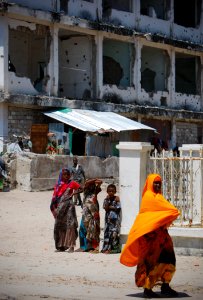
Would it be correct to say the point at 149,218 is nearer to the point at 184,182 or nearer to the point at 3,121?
the point at 184,182

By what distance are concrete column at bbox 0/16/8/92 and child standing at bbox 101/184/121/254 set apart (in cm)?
1444

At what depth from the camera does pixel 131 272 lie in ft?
36.2

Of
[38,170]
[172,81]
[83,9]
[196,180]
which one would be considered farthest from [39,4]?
[196,180]

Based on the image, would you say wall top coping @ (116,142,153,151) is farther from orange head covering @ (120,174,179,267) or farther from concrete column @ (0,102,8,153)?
concrete column @ (0,102,8,153)

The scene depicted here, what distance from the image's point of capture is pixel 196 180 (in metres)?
12.5

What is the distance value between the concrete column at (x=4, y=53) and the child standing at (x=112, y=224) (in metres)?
14.4

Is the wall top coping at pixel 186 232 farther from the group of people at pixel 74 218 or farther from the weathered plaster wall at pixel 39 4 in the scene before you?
the weathered plaster wall at pixel 39 4

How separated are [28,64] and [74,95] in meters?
2.07

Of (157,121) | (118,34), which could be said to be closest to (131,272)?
(118,34)

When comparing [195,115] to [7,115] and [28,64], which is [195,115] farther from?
[7,115]

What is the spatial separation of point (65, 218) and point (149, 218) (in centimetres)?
434

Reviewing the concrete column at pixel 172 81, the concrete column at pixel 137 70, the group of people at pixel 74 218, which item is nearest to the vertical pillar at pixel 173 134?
the concrete column at pixel 172 81

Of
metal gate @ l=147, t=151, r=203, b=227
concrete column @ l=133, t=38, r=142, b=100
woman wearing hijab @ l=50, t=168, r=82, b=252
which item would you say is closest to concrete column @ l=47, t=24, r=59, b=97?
concrete column @ l=133, t=38, r=142, b=100

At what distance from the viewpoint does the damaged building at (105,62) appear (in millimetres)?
27406
